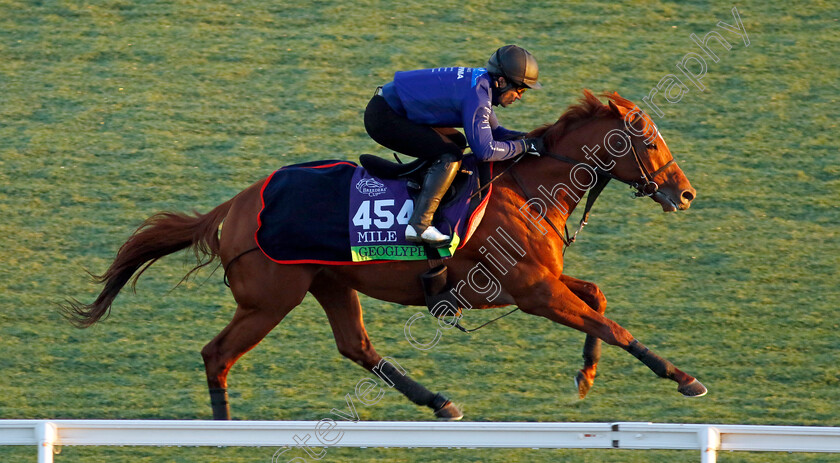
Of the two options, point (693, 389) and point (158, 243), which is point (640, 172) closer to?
point (693, 389)

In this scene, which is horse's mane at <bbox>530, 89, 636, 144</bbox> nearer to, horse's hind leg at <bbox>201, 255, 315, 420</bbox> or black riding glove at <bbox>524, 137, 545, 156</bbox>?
black riding glove at <bbox>524, 137, 545, 156</bbox>

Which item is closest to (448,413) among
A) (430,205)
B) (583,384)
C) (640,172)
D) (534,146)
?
(583,384)

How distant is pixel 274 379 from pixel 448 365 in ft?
3.66

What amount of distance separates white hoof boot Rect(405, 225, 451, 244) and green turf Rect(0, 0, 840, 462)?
1.34 meters

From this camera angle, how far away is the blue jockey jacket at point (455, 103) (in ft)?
15.4

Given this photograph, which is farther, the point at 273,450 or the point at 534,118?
the point at 534,118

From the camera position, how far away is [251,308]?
5.10 meters

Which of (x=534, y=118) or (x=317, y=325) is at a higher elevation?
(x=534, y=118)

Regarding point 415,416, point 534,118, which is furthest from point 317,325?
point 534,118

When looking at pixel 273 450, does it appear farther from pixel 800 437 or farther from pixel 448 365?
pixel 800 437

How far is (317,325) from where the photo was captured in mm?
6883

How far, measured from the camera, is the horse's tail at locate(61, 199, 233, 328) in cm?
535

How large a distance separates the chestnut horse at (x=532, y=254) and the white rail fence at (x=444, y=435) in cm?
80

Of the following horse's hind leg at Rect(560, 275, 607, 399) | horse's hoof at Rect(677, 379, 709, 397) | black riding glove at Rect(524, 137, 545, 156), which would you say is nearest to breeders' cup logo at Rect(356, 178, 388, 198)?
black riding glove at Rect(524, 137, 545, 156)
